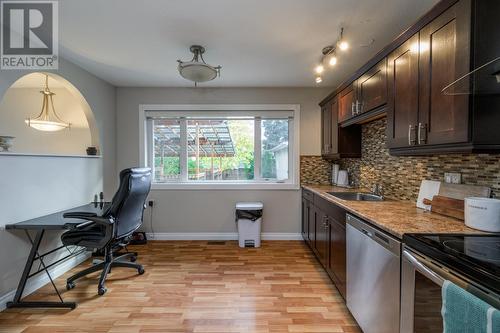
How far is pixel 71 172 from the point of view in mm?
2930

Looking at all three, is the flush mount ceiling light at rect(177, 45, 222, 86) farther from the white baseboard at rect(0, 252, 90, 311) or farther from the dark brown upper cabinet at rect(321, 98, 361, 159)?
the white baseboard at rect(0, 252, 90, 311)

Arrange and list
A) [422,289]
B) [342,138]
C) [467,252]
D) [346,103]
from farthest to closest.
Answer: [342,138] → [346,103] → [422,289] → [467,252]

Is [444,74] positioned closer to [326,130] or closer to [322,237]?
[322,237]

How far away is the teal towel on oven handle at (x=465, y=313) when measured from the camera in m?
0.79

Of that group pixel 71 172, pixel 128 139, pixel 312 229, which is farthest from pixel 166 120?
pixel 312 229

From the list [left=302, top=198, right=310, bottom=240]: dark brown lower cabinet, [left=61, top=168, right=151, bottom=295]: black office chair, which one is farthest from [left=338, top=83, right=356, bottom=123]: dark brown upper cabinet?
[left=61, top=168, right=151, bottom=295]: black office chair

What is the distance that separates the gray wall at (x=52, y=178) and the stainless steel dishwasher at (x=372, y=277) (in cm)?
295

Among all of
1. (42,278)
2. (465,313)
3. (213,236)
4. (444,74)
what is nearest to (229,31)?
(444,74)

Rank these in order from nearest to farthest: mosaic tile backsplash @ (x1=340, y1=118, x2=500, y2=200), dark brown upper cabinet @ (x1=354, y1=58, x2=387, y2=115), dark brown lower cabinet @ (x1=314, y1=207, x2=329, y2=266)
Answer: mosaic tile backsplash @ (x1=340, y1=118, x2=500, y2=200) → dark brown upper cabinet @ (x1=354, y1=58, x2=387, y2=115) → dark brown lower cabinet @ (x1=314, y1=207, x2=329, y2=266)

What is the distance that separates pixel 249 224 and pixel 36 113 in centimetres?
380

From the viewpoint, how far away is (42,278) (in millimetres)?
2518

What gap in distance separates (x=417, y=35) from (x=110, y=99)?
3914mm

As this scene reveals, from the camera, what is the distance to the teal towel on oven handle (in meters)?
0.79

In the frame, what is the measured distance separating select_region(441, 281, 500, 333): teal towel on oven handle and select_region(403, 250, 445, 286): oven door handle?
0.21ft
